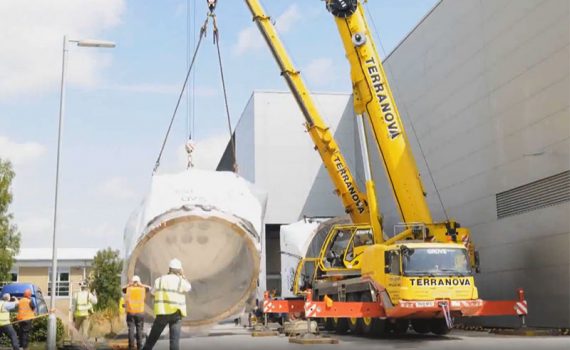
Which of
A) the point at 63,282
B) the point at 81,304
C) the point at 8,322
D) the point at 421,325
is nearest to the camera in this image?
the point at 8,322

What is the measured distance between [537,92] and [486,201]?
455 centimetres

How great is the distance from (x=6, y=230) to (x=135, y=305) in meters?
15.6

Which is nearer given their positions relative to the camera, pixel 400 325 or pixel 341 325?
pixel 400 325

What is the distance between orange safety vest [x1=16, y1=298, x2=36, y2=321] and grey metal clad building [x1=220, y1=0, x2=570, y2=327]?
44.1 ft

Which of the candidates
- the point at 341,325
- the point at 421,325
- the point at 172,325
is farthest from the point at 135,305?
the point at 341,325

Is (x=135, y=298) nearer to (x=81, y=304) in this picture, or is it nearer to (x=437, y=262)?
(x=81, y=304)

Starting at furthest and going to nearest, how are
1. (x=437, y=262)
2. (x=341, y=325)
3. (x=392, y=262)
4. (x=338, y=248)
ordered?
(x=338, y=248)
(x=341, y=325)
(x=392, y=262)
(x=437, y=262)

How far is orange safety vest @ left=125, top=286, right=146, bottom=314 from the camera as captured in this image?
38.0 ft

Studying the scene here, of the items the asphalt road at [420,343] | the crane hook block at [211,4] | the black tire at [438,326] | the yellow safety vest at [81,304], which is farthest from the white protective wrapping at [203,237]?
the crane hook block at [211,4]

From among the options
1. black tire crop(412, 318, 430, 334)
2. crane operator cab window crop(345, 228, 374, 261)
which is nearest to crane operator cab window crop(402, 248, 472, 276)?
black tire crop(412, 318, 430, 334)

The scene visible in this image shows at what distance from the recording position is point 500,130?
21516 millimetres

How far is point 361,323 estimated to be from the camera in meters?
18.0

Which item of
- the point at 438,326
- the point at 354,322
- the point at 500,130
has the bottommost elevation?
the point at 438,326

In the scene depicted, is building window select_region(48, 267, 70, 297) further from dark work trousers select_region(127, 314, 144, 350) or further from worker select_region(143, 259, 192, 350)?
worker select_region(143, 259, 192, 350)
